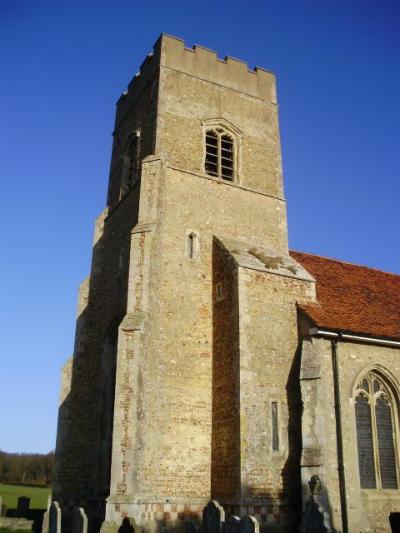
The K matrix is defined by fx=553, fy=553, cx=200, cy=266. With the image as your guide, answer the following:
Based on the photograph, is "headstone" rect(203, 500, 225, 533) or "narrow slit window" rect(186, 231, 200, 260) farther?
"narrow slit window" rect(186, 231, 200, 260)

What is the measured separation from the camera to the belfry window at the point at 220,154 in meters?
20.0

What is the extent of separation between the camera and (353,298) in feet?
62.6

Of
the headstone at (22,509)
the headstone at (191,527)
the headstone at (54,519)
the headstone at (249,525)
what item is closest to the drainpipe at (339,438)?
the headstone at (191,527)

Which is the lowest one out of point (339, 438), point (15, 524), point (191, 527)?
point (15, 524)

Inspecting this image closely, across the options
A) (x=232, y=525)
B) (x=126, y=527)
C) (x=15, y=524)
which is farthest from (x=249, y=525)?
(x=15, y=524)

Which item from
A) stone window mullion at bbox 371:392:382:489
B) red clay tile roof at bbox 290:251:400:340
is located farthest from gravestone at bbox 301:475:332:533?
red clay tile roof at bbox 290:251:400:340

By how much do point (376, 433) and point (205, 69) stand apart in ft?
47.1

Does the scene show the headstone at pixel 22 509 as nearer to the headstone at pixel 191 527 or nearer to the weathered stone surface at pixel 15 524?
the weathered stone surface at pixel 15 524

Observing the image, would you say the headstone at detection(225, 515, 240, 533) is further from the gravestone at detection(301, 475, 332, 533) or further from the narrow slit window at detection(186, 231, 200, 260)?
the narrow slit window at detection(186, 231, 200, 260)

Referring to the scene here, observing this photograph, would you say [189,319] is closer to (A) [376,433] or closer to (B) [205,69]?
(A) [376,433]

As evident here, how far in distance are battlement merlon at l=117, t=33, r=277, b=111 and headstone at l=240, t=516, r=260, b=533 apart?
15973 mm

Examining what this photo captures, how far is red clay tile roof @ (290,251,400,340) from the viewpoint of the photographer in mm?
16531

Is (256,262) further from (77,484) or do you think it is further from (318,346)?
(77,484)

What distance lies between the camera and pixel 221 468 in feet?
49.3
